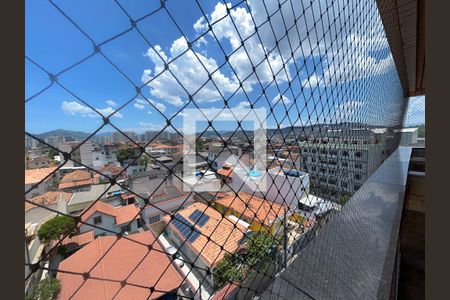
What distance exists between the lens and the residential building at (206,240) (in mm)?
534

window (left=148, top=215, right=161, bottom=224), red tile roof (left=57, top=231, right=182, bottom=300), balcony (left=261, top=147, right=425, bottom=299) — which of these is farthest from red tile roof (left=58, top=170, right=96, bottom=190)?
window (left=148, top=215, right=161, bottom=224)

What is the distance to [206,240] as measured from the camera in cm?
62

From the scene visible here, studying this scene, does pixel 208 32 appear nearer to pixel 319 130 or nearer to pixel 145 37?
pixel 145 37

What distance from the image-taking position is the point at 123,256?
262 centimetres

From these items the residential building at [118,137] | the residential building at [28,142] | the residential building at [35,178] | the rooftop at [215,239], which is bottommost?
the rooftop at [215,239]

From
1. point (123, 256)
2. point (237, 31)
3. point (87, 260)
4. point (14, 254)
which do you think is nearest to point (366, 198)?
point (237, 31)

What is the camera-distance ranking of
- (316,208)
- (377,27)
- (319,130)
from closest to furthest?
(319,130) < (316,208) < (377,27)

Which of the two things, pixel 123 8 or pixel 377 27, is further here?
pixel 377 27

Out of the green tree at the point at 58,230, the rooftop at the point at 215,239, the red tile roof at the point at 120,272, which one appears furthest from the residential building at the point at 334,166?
the red tile roof at the point at 120,272

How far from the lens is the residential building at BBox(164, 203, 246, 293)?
53 cm

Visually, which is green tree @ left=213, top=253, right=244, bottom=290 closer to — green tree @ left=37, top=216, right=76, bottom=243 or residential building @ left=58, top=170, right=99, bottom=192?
green tree @ left=37, top=216, right=76, bottom=243

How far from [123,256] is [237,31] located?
2.94 meters

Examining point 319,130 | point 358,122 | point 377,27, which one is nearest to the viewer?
point 319,130

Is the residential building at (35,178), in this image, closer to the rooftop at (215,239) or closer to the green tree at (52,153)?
the green tree at (52,153)
